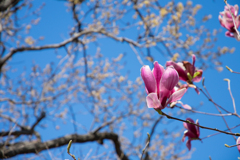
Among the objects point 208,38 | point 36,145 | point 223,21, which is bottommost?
point 223,21

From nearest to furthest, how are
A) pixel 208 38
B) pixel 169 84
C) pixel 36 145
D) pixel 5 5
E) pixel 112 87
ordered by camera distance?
pixel 169 84, pixel 5 5, pixel 36 145, pixel 208 38, pixel 112 87

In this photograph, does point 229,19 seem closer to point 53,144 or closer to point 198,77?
point 198,77

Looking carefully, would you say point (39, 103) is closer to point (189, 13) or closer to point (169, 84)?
point (189, 13)

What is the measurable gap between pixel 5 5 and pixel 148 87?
2.16 metres

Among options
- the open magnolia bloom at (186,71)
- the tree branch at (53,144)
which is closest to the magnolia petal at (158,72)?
the open magnolia bloom at (186,71)

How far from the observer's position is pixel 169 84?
551 millimetres

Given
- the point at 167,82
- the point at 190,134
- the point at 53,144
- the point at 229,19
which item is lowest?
the point at 190,134

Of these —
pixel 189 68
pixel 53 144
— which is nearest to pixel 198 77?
pixel 189 68

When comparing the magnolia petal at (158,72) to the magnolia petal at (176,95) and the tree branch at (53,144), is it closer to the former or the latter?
the magnolia petal at (176,95)

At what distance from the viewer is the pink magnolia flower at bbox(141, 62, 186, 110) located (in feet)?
1.77

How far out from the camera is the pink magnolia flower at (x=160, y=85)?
0.54m

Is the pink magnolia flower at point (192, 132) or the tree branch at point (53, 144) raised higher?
the tree branch at point (53, 144)

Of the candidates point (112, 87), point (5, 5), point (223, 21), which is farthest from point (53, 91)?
point (223, 21)

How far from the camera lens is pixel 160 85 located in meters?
0.56
